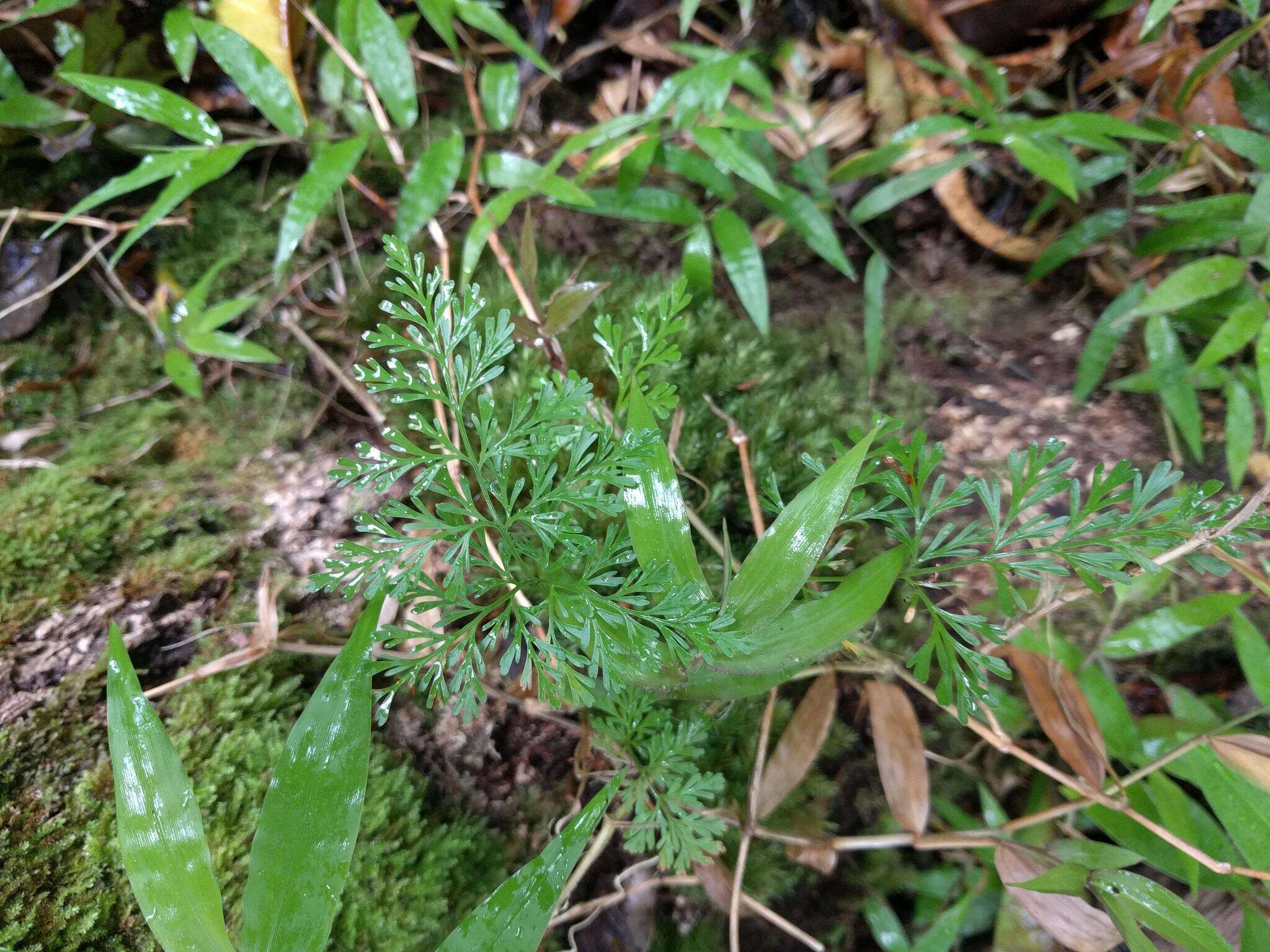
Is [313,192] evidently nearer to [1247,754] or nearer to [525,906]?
[525,906]

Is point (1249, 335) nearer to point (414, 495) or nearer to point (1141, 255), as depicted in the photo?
point (1141, 255)

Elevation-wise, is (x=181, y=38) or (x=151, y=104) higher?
(x=181, y=38)

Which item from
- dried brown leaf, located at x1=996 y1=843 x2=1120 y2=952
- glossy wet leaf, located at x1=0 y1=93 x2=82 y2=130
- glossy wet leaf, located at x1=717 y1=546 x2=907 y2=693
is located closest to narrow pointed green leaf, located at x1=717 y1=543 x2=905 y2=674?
glossy wet leaf, located at x1=717 y1=546 x2=907 y2=693

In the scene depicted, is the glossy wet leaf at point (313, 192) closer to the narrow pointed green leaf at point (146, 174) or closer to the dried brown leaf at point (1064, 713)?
the narrow pointed green leaf at point (146, 174)

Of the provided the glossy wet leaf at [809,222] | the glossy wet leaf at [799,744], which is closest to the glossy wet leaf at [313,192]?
the glossy wet leaf at [809,222]

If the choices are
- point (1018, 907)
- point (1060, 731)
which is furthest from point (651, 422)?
point (1018, 907)

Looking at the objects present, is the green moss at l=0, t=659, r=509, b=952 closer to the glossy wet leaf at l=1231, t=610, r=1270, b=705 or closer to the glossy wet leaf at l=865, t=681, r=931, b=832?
the glossy wet leaf at l=865, t=681, r=931, b=832

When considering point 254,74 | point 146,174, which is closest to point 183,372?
point 146,174
